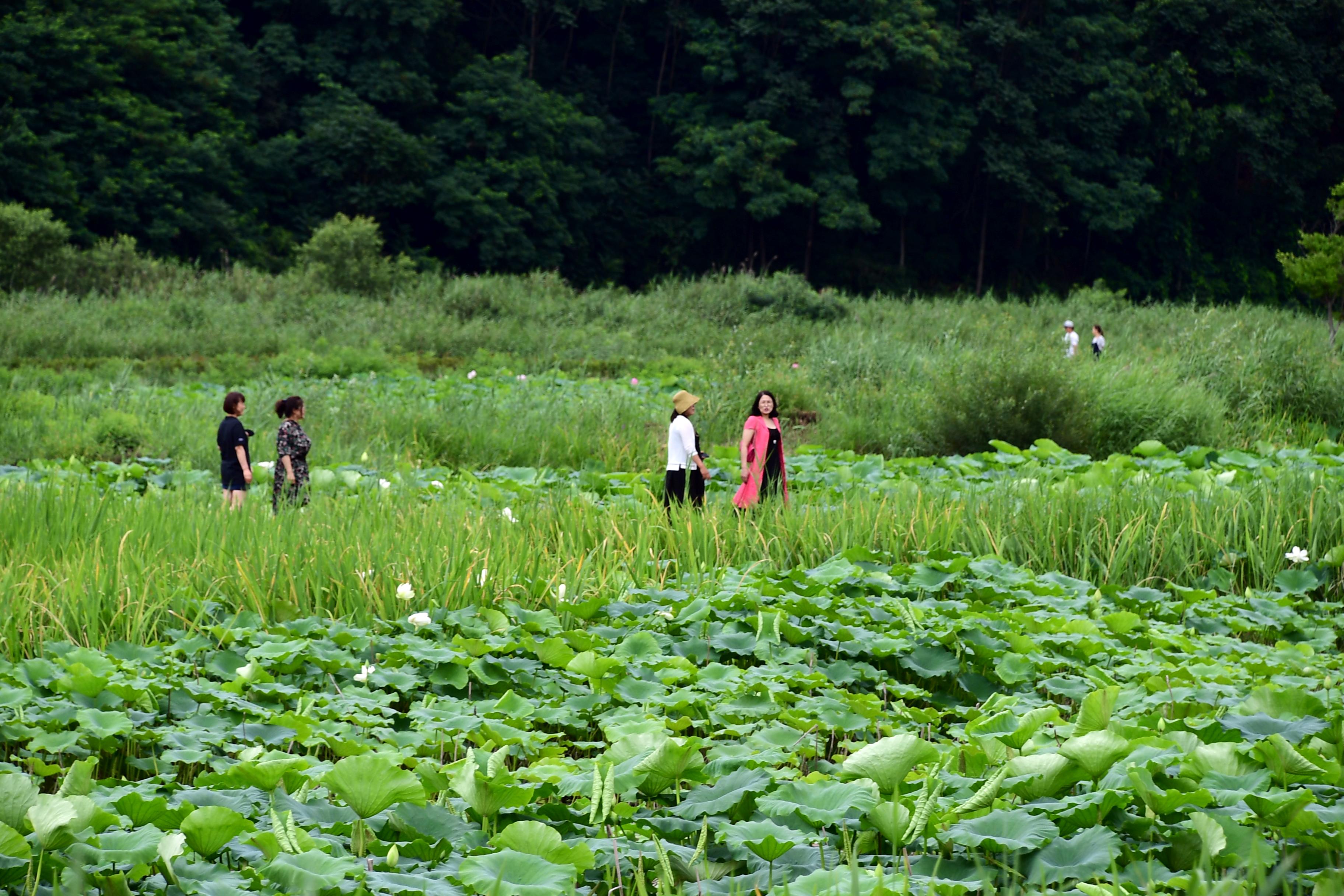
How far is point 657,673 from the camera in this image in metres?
3.78

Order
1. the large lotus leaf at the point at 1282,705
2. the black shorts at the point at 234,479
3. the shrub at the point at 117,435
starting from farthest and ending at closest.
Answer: the shrub at the point at 117,435 < the black shorts at the point at 234,479 < the large lotus leaf at the point at 1282,705

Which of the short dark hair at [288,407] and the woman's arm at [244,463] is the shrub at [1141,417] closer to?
the short dark hair at [288,407]

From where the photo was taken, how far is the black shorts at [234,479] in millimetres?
8086

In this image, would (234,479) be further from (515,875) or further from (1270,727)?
(1270,727)

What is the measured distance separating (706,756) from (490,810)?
96cm

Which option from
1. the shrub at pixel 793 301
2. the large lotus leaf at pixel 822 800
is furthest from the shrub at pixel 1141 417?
the shrub at pixel 793 301

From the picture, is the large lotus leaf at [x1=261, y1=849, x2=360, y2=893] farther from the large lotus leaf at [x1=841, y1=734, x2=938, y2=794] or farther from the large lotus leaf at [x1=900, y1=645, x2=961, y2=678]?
the large lotus leaf at [x1=900, y1=645, x2=961, y2=678]

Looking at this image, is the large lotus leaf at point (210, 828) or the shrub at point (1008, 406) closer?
the large lotus leaf at point (210, 828)

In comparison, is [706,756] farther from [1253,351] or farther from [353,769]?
[1253,351]

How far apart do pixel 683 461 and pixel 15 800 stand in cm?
561

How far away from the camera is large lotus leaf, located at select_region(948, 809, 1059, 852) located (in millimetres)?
2303

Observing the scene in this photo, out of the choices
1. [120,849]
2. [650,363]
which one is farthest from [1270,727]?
[650,363]

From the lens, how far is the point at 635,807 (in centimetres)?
263

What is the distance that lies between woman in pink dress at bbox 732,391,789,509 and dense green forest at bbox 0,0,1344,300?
26161mm
